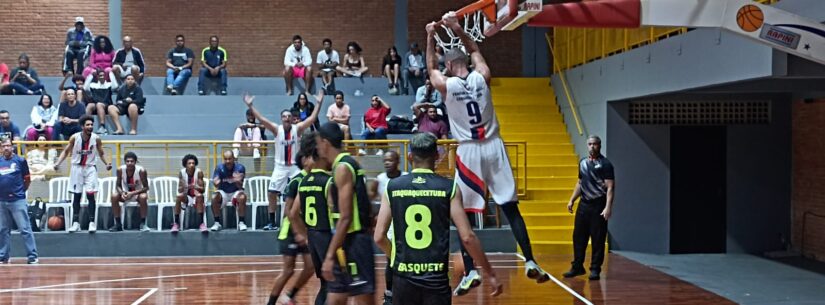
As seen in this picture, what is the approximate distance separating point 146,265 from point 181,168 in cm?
292

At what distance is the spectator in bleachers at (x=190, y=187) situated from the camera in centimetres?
1809

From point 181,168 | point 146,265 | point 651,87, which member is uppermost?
point 651,87

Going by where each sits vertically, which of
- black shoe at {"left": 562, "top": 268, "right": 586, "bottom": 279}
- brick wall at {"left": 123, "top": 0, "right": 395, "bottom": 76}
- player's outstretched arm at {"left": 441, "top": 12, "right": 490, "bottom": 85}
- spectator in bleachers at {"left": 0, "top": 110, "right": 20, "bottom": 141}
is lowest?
black shoe at {"left": 562, "top": 268, "right": 586, "bottom": 279}

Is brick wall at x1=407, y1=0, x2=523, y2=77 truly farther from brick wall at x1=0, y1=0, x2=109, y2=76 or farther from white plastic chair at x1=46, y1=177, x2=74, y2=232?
white plastic chair at x1=46, y1=177, x2=74, y2=232

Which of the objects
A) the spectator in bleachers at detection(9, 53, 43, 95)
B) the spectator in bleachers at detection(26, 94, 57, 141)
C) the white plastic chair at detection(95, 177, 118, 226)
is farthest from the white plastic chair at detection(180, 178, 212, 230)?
the spectator in bleachers at detection(9, 53, 43, 95)

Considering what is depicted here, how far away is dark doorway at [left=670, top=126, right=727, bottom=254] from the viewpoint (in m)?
18.7

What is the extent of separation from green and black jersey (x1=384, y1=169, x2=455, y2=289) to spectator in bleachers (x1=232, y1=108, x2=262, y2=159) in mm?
12542

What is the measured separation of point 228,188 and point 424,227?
11.9 meters

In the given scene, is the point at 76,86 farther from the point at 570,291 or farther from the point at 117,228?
the point at 570,291

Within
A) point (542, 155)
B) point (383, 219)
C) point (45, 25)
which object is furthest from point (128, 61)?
point (383, 219)

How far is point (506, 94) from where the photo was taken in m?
24.1

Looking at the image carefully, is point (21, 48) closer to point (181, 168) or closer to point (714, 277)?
point (181, 168)

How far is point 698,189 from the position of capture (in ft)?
61.6

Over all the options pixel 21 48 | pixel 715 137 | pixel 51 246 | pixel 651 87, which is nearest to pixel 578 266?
pixel 651 87
